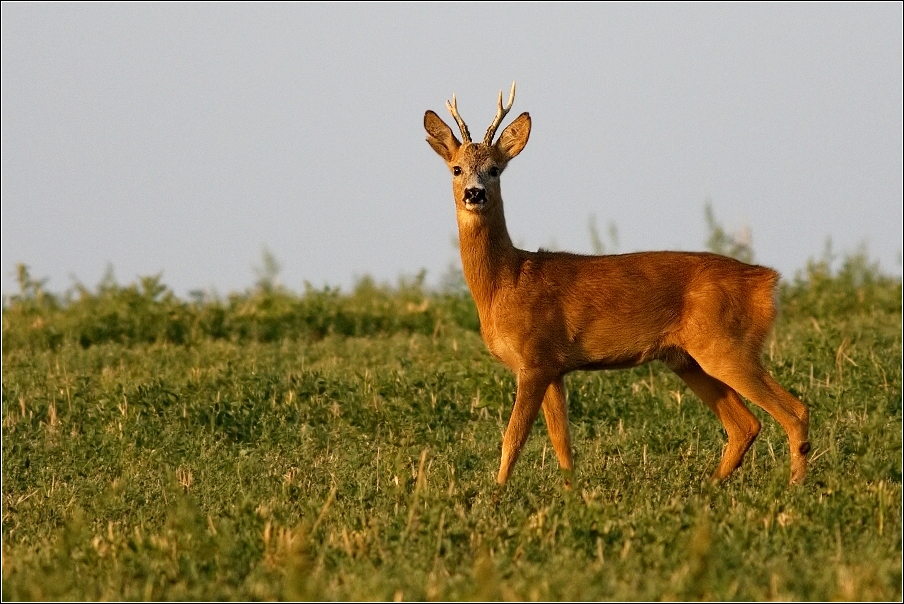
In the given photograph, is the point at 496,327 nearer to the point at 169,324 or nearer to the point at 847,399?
the point at 847,399

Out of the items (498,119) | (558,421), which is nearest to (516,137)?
(498,119)

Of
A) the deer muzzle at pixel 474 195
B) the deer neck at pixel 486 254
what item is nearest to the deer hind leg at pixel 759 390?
the deer neck at pixel 486 254

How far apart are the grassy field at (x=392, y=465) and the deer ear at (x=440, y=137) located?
1.82 meters

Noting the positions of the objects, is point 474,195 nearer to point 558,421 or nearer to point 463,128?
point 463,128

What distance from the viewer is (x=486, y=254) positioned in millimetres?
8477

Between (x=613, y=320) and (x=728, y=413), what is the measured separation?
91 cm

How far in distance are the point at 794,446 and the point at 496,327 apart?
5.97ft

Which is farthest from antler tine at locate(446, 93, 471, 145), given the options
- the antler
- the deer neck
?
the deer neck

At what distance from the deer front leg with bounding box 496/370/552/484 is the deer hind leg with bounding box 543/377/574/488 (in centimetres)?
19

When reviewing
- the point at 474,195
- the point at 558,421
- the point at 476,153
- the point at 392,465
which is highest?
the point at 476,153

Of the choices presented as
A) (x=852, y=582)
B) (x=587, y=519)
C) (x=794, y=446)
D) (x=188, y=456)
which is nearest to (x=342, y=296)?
(x=188, y=456)

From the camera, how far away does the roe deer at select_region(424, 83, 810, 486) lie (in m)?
8.06

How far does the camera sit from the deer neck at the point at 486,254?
841cm

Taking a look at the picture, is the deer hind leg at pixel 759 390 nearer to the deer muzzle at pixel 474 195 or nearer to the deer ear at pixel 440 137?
the deer muzzle at pixel 474 195
